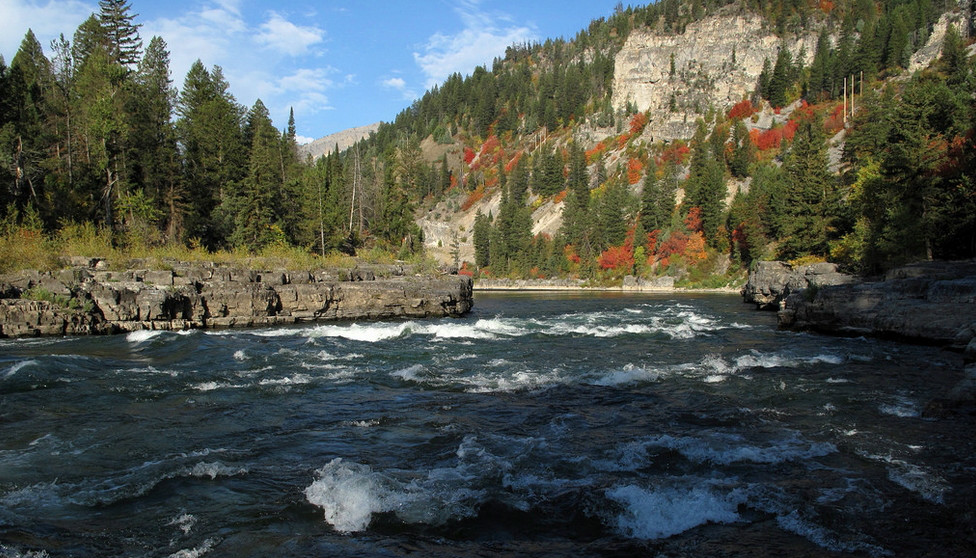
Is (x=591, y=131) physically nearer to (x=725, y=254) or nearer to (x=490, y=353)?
(x=725, y=254)

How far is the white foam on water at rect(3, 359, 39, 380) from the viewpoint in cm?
1352

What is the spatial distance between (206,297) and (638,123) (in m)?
124

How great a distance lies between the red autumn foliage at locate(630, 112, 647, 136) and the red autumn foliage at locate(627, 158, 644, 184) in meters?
14.1

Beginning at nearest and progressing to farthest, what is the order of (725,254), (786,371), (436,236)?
(786,371) < (725,254) < (436,236)

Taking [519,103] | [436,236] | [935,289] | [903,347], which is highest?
[519,103]

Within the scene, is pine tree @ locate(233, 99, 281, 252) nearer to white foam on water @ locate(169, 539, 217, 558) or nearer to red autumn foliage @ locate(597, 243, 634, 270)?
white foam on water @ locate(169, 539, 217, 558)

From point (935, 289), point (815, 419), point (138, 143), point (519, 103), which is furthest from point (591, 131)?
point (815, 419)

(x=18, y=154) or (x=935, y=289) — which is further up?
(x=18, y=154)


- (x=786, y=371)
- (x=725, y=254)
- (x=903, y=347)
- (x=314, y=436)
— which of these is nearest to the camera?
(x=314, y=436)

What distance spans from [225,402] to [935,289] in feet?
83.9

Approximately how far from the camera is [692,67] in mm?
138250

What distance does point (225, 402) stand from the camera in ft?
39.5

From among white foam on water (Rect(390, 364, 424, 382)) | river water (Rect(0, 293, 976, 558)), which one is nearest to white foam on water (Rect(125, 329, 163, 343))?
river water (Rect(0, 293, 976, 558))

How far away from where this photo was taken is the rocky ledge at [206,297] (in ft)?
76.1
